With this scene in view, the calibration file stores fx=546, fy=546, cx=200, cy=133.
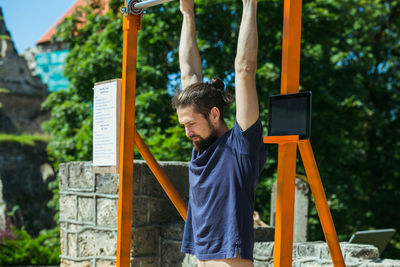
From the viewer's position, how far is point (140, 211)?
364cm

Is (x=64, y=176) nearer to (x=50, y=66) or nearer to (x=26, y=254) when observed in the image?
(x=26, y=254)

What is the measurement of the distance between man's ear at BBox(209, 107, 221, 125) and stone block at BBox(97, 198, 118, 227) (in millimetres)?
1818

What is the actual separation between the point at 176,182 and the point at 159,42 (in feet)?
19.2

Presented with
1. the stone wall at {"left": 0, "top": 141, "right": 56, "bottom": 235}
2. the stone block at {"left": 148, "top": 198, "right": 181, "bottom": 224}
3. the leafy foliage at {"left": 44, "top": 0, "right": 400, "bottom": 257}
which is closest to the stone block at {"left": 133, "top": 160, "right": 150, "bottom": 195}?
the stone block at {"left": 148, "top": 198, "right": 181, "bottom": 224}

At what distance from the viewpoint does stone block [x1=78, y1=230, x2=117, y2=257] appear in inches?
145

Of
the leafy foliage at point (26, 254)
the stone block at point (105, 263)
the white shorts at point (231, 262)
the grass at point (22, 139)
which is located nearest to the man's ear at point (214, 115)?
the white shorts at point (231, 262)

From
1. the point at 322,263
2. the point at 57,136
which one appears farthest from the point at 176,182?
the point at 57,136

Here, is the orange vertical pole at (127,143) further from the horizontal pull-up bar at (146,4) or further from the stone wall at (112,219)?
the stone wall at (112,219)

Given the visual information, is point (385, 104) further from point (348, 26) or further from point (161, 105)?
point (161, 105)

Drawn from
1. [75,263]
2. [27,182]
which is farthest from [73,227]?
[27,182]

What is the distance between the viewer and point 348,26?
11.1 meters

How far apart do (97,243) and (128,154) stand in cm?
134

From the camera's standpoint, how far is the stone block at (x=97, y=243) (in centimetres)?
369

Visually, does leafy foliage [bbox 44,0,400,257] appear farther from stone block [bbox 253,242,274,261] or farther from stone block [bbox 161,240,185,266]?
stone block [bbox 253,242,274,261]
